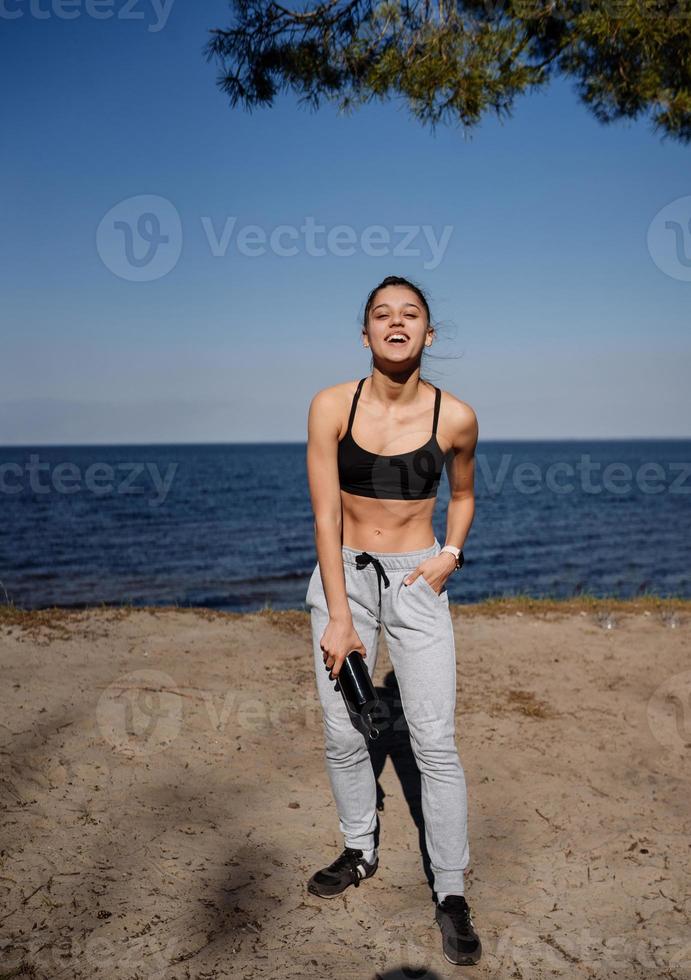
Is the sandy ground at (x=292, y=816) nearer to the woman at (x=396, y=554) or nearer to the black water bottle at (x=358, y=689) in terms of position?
the woman at (x=396, y=554)

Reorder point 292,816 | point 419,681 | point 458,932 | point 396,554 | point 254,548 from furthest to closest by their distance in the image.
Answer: point 254,548 < point 292,816 < point 396,554 < point 419,681 < point 458,932

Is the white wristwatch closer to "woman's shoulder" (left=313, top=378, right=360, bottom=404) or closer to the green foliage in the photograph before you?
"woman's shoulder" (left=313, top=378, right=360, bottom=404)

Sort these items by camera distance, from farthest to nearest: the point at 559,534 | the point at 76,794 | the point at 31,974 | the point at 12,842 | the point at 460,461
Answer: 1. the point at 559,534
2. the point at 76,794
3. the point at 12,842
4. the point at 460,461
5. the point at 31,974

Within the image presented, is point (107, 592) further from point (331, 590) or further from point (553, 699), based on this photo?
point (331, 590)

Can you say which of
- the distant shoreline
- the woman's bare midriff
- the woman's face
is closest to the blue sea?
the distant shoreline

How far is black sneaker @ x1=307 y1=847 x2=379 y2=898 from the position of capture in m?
3.27

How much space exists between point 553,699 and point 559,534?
27728 mm

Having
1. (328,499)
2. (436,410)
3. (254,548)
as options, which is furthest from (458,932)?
(254,548)

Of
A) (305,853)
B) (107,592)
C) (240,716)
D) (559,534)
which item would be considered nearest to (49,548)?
(107,592)

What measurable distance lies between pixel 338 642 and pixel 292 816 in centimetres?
153

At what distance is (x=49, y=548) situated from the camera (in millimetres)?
26094

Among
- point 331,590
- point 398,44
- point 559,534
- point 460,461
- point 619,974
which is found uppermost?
point 398,44

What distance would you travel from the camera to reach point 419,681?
3016 mm

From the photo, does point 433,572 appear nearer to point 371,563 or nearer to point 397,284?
point 371,563
